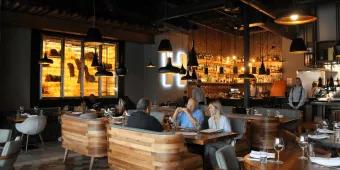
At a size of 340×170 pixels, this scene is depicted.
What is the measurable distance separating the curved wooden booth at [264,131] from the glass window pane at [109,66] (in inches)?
236

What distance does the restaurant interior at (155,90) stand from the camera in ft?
14.3

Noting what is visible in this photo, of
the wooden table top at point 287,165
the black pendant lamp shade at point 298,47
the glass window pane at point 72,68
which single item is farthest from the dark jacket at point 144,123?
the glass window pane at point 72,68

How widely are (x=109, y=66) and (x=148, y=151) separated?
26.0ft

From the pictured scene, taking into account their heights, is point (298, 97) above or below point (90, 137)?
above

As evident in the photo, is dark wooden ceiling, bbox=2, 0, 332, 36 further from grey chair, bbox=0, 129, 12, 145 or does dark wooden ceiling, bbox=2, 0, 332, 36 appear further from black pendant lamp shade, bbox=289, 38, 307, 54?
grey chair, bbox=0, 129, 12, 145

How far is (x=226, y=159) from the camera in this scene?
9.45 ft

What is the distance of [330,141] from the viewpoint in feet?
12.8

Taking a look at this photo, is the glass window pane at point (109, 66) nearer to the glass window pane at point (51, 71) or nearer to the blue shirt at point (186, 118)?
the glass window pane at point (51, 71)

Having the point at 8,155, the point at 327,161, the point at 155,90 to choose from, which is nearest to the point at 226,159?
the point at 327,161

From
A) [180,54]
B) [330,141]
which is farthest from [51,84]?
[330,141]

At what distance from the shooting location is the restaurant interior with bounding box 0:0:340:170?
14.3 ft

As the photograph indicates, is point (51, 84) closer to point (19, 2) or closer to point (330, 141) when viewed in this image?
point (19, 2)

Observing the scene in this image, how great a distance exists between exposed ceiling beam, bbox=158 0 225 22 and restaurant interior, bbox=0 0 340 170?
33mm

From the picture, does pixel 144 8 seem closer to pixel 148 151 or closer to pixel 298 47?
pixel 298 47
